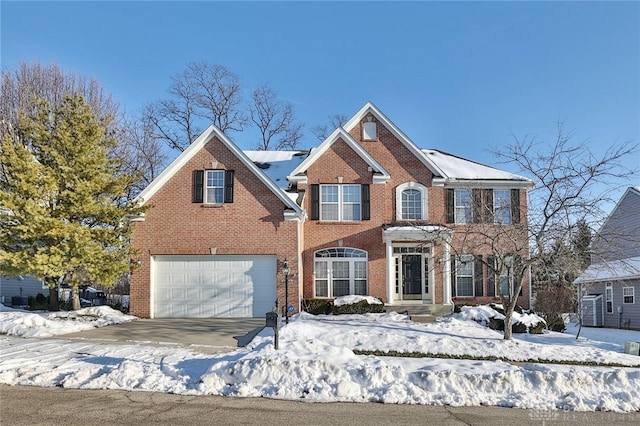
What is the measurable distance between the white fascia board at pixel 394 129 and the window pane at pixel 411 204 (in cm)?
125

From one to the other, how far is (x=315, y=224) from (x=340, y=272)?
2.22 m

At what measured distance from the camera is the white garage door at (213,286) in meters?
19.1

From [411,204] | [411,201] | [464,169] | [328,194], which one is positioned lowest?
[411,204]

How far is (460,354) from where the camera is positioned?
514 inches

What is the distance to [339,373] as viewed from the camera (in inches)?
368

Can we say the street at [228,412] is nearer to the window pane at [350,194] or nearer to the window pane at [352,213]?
the window pane at [352,213]

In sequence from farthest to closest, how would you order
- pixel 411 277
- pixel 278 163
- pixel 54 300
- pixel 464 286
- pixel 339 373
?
pixel 278 163 < pixel 464 286 < pixel 411 277 < pixel 54 300 < pixel 339 373

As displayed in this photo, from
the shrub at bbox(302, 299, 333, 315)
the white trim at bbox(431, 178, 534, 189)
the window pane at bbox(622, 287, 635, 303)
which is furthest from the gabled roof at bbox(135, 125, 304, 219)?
the window pane at bbox(622, 287, 635, 303)

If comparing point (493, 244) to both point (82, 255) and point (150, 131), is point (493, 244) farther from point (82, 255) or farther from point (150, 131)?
point (150, 131)

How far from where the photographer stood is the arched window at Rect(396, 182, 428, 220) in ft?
72.5

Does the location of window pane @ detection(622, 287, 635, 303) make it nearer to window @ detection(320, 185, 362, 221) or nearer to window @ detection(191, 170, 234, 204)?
window @ detection(320, 185, 362, 221)

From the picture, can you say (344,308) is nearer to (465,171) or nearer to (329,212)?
(329,212)

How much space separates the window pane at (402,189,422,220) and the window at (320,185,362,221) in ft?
6.65

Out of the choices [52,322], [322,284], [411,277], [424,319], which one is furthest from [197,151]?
[424,319]
